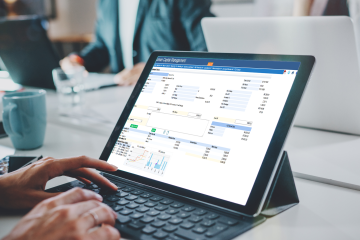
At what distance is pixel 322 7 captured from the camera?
2.10 meters

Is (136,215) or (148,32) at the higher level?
(148,32)

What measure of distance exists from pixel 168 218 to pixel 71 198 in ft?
0.48

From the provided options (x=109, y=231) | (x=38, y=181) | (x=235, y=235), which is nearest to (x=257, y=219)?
(x=235, y=235)

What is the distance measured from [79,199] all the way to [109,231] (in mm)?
77

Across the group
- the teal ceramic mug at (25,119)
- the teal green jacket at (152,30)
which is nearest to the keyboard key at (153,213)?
the teal ceramic mug at (25,119)

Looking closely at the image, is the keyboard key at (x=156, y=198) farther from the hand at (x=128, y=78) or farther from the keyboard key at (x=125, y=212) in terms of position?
the hand at (x=128, y=78)

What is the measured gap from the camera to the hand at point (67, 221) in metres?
0.37

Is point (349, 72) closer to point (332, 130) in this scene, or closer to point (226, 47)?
point (332, 130)

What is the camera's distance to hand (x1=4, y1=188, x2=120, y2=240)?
0.37 m

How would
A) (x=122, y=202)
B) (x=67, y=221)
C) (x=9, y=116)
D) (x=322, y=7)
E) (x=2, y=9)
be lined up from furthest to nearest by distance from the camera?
(x=2, y=9) < (x=322, y=7) < (x=9, y=116) < (x=122, y=202) < (x=67, y=221)

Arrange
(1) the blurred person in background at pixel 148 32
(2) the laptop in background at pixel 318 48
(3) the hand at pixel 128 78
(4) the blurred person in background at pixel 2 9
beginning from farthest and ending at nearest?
(4) the blurred person in background at pixel 2 9, (1) the blurred person in background at pixel 148 32, (3) the hand at pixel 128 78, (2) the laptop in background at pixel 318 48

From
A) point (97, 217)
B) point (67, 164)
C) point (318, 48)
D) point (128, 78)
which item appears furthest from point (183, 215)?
point (128, 78)

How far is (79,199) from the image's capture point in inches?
16.9

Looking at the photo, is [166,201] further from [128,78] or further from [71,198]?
[128,78]
